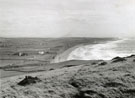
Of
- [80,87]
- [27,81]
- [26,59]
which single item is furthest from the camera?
[26,59]

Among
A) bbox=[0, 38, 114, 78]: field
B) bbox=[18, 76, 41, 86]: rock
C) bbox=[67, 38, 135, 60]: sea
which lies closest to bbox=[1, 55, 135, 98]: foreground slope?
bbox=[18, 76, 41, 86]: rock

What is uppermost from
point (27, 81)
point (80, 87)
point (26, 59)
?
point (27, 81)

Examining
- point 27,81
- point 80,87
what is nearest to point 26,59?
point 27,81

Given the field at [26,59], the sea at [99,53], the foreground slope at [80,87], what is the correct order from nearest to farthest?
the foreground slope at [80,87] < the field at [26,59] < the sea at [99,53]

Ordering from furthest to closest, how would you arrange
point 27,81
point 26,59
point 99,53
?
point 99,53 < point 26,59 < point 27,81

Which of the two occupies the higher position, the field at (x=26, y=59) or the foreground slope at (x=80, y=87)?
the foreground slope at (x=80, y=87)

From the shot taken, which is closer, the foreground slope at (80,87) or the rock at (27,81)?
the foreground slope at (80,87)

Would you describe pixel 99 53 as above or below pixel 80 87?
below

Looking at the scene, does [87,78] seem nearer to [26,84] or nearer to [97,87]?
[97,87]

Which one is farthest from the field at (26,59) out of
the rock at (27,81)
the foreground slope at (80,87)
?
the foreground slope at (80,87)

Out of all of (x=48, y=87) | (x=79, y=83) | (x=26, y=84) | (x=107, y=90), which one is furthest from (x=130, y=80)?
(x=26, y=84)

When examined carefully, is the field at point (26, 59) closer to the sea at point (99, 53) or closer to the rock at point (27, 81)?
the sea at point (99, 53)

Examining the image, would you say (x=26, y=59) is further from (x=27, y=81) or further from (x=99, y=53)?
(x=27, y=81)
